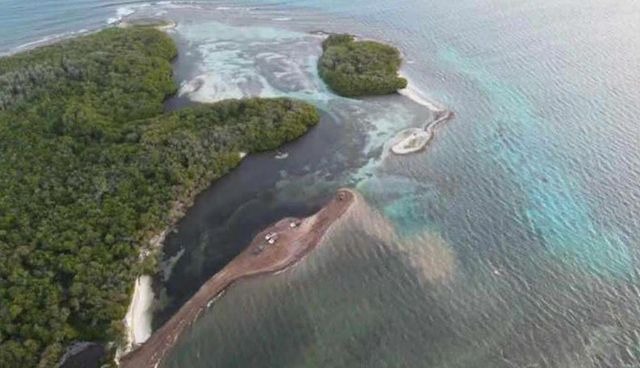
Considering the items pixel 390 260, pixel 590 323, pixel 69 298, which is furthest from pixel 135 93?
pixel 590 323

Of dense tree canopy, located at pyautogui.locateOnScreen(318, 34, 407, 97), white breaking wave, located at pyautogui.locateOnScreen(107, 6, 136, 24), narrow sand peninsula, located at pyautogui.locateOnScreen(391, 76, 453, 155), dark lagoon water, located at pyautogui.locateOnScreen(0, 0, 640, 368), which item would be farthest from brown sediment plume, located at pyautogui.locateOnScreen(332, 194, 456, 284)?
white breaking wave, located at pyautogui.locateOnScreen(107, 6, 136, 24)

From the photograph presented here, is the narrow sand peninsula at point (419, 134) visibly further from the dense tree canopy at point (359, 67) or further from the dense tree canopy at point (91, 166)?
the dense tree canopy at point (91, 166)

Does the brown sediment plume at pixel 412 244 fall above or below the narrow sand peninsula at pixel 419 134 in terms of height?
below

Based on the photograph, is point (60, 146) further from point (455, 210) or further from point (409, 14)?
point (409, 14)

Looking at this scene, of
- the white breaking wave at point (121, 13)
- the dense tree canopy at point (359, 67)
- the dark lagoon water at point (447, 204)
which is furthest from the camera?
the white breaking wave at point (121, 13)

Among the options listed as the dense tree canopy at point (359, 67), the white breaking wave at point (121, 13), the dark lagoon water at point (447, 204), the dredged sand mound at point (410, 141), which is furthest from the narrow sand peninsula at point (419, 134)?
the white breaking wave at point (121, 13)

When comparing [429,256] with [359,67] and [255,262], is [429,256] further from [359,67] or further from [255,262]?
[359,67]

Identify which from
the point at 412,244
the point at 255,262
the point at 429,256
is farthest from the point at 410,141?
the point at 255,262
